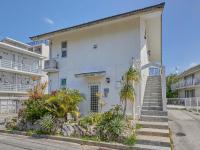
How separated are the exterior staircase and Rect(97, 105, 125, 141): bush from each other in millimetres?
984

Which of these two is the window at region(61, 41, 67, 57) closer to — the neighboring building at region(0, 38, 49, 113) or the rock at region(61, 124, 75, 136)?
the rock at region(61, 124, 75, 136)

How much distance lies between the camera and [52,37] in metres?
16.0

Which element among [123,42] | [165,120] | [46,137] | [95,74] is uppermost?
[123,42]

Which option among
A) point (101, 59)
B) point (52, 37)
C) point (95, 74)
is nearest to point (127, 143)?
point (95, 74)

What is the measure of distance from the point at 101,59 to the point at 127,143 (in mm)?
7254

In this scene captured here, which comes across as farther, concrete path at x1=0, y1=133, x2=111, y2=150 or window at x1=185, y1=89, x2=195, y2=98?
window at x1=185, y1=89, x2=195, y2=98

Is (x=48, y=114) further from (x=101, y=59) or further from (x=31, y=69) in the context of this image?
(x=31, y=69)

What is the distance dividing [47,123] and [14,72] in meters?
23.5


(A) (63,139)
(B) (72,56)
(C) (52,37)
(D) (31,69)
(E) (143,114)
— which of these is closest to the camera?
(A) (63,139)

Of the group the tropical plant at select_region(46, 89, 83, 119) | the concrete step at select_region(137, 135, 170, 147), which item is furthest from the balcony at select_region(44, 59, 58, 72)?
the concrete step at select_region(137, 135, 170, 147)

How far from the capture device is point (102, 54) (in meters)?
13.6

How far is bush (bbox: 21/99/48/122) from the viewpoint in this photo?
10.7 meters

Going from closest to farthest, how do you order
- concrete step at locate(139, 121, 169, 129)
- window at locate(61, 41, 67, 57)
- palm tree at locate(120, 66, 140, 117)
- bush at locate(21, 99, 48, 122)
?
concrete step at locate(139, 121, 169, 129) < palm tree at locate(120, 66, 140, 117) < bush at locate(21, 99, 48, 122) < window at locate(61, 41, 67, 57)

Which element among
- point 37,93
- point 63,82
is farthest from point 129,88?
point 63,82
